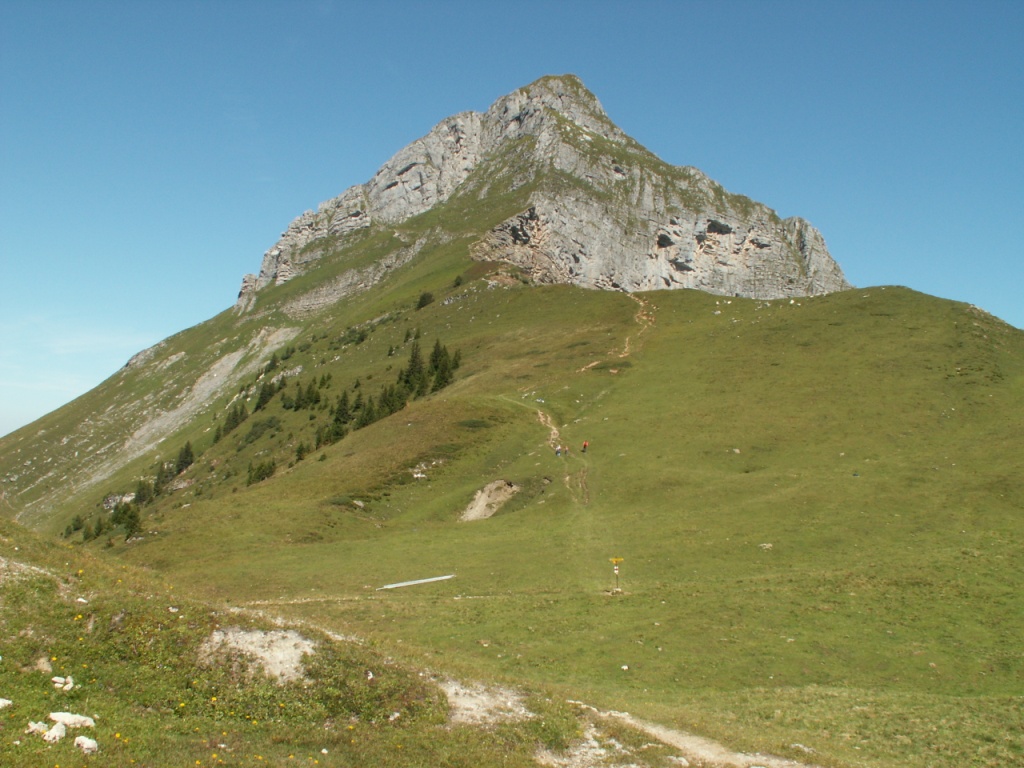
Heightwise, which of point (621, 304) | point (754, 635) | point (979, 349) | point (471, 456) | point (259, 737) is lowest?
point (754, 635)

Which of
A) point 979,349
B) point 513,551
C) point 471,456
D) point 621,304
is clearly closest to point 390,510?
point 471,456

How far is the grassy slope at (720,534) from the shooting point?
2267 centimetres

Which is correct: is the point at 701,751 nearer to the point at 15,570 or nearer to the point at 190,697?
the point at 190,697

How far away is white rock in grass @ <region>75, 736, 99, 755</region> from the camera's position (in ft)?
39.1

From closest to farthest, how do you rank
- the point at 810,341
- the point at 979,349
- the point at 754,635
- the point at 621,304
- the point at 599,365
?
1. the point at 754,635
2. the point at 979,349
3. the point at 810,341
4. the point at 599,365
5. the point at 621,304

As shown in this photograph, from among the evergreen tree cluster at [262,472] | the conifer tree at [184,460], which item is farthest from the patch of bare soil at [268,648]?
the conifer tree at [184,460]

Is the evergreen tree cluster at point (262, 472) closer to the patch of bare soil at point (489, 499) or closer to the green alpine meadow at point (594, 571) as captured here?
the green alpine meadow at point (594, 571)

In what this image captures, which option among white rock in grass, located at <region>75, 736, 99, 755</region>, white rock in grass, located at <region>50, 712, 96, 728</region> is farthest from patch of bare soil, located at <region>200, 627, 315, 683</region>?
white rock in grass, located at <region>75, 736, 99, 755</region>

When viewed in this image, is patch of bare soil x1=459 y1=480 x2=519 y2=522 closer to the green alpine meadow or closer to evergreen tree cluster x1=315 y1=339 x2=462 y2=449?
the green alpine meadow

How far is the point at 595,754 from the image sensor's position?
50.2ft

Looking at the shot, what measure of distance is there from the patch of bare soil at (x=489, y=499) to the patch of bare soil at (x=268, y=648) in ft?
118

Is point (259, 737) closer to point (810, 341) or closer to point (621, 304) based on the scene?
point (810, 341)

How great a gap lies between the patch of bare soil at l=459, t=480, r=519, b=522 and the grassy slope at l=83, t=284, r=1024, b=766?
1147 millimetres

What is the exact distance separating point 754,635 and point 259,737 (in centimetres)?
2018
